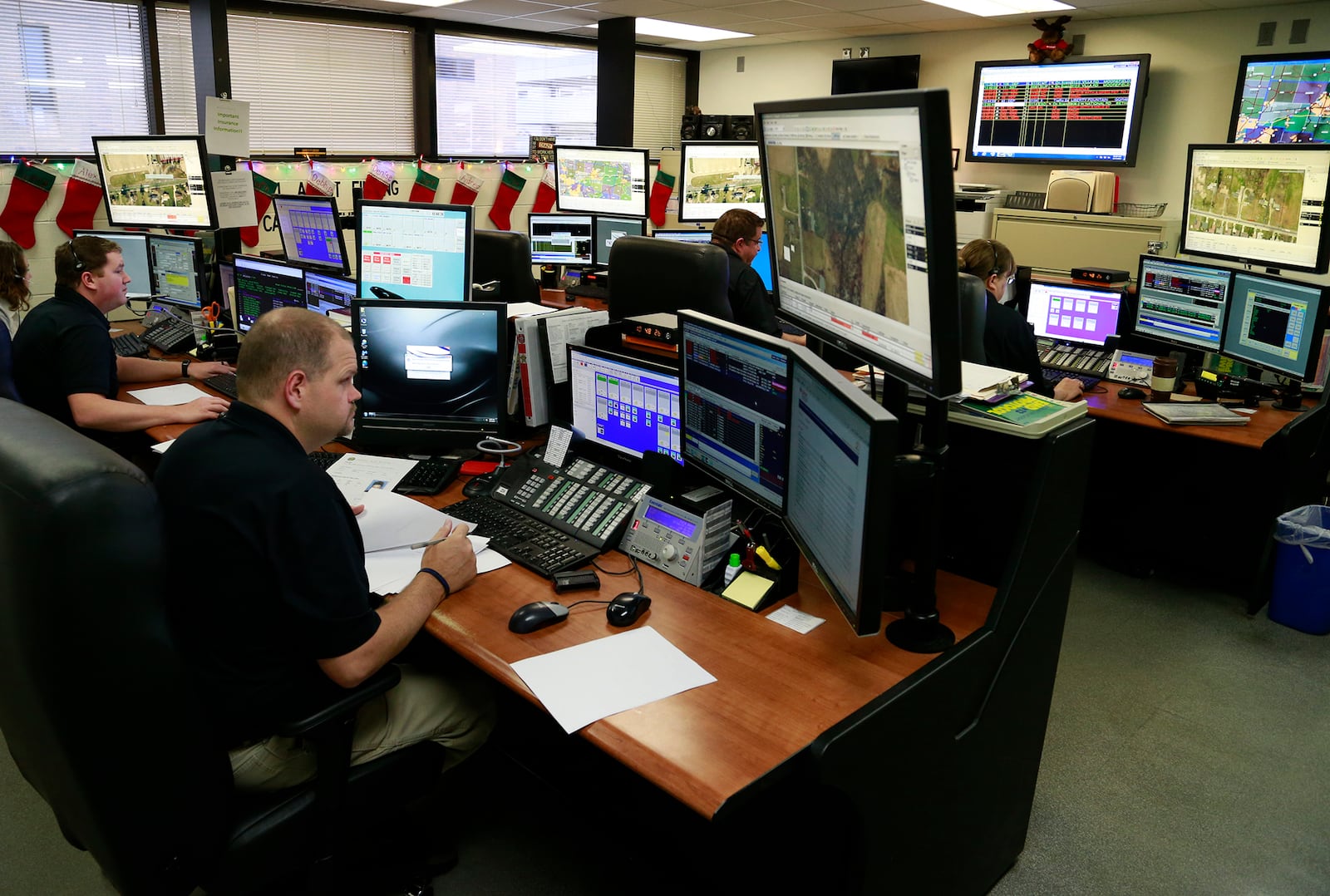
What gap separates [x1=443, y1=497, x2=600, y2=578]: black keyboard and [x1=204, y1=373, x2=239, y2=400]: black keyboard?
1.54 m

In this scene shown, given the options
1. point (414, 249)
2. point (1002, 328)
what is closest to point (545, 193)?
point (414, 249)

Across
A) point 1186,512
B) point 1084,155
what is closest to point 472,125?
point 1084,155

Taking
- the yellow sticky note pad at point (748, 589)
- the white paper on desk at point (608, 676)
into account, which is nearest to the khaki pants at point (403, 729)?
the white paper on desk at point (608, 676)

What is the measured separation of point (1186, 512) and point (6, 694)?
12.9 feet

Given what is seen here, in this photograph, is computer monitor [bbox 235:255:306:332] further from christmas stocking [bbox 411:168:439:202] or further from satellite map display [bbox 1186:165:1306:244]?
satellite map display [bbox 1186:165:1306:244]

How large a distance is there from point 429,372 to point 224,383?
4.19 ft

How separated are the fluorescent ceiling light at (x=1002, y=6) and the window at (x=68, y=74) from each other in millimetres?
5722

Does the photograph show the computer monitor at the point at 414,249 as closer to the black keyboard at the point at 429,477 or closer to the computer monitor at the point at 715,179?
the black keyboard at the point at 429,477

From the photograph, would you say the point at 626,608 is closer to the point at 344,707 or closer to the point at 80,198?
the point at 344,707

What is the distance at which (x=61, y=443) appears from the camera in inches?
49.6

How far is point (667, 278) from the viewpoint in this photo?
12.7 feet

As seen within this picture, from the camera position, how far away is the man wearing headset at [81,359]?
116 inches

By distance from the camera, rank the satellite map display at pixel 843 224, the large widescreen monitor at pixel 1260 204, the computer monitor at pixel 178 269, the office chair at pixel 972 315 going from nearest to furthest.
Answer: the satellite map display at pixel 843 224 < the office chair at pixel 972 315 < the large widescreen monitor at pixel 1260 204 < the computer monitor at pixel 178 269

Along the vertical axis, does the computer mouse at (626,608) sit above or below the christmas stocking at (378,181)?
below
